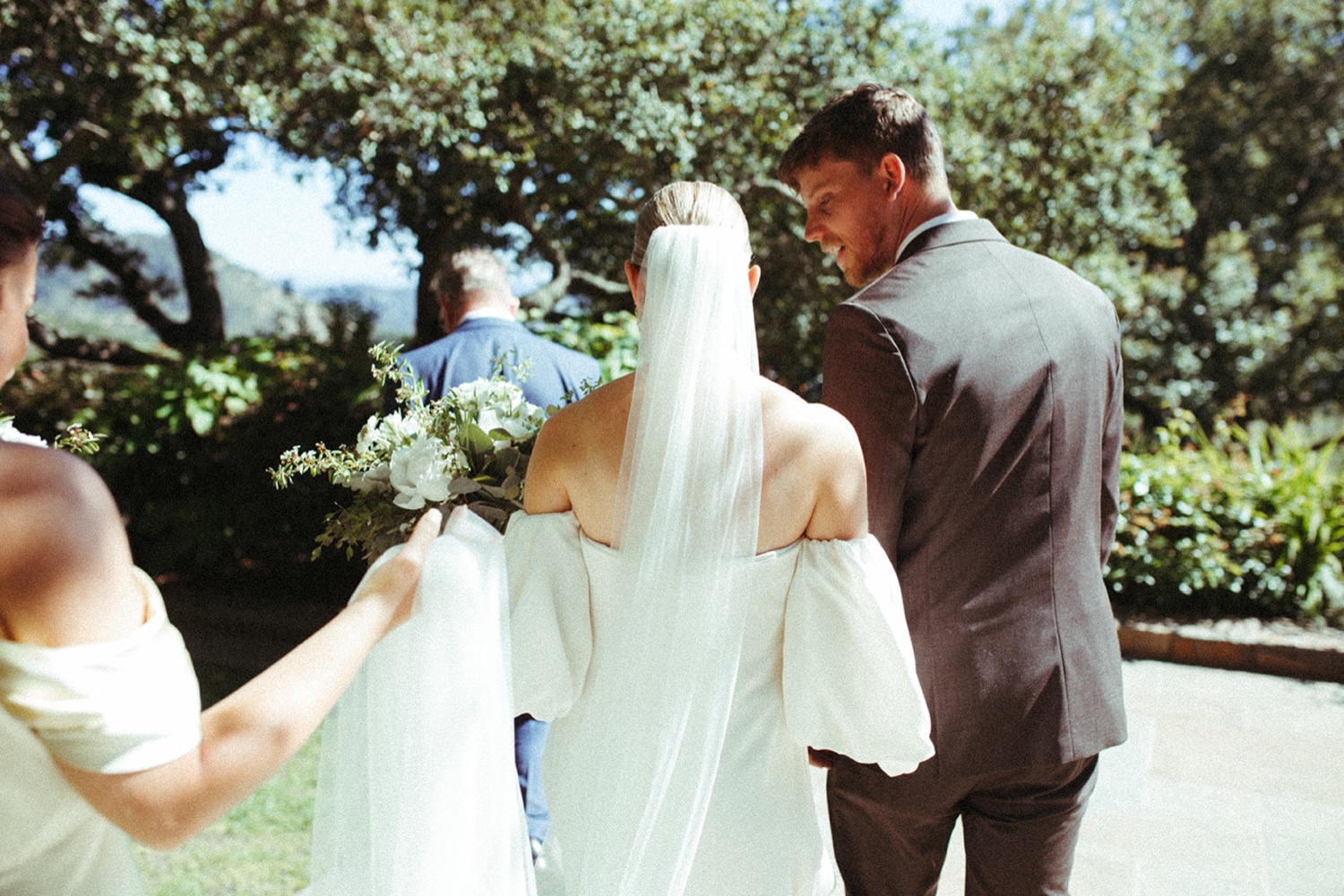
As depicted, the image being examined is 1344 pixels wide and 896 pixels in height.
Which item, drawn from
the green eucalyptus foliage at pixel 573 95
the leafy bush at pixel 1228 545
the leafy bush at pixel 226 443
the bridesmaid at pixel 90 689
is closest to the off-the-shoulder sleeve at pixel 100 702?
the bridesmaid at pixel 90 689

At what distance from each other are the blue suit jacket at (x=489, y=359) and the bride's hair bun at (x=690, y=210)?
7.06 feet

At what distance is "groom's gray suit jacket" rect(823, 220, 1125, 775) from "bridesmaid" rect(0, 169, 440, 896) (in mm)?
1161

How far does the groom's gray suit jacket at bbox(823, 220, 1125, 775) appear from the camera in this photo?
1.87 metres

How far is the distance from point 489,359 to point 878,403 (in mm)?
2616

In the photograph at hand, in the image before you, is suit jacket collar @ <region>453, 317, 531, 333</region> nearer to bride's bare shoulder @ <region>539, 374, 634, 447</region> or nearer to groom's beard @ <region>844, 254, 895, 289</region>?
groom's beard @ <region>844, 254, 895, 289</region>

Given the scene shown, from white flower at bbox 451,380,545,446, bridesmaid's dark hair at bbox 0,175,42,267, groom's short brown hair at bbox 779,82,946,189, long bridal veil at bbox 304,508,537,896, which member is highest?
groom's short brown hair at bbox 779,82,946,189

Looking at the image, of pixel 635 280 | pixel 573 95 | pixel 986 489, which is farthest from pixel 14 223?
pixel 573 95

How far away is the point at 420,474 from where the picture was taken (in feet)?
6.83

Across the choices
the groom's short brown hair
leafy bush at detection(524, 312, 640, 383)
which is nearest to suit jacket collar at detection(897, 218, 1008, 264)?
the groom's short brown hair

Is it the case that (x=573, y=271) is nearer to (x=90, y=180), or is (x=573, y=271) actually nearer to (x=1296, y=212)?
(x=90, y=180)

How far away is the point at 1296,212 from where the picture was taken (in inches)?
530

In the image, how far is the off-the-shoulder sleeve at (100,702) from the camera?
101 cm

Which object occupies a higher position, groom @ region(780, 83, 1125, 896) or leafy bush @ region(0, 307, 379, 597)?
groom @ region(780, 83, 1125, 896)

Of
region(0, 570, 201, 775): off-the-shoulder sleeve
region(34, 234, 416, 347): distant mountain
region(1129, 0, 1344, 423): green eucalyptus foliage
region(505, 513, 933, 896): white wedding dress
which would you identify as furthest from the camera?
region(1129, 0, 1344, 423): green eucalyptus foliage
